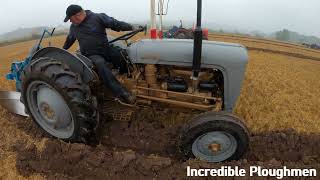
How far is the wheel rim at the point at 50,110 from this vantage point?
496 cm

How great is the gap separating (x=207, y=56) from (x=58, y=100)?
6.47 ft

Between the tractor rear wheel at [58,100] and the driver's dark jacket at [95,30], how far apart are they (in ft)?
1.56

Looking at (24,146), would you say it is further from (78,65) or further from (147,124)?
(147,124)

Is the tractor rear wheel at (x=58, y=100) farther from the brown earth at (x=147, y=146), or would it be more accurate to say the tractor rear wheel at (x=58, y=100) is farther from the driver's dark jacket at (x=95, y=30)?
the driver's dark jacket at (x=95, y=30)

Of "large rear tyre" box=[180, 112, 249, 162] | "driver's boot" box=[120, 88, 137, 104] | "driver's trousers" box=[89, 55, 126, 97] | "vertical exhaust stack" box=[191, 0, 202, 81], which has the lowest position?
"large rear tyre" box=[180, 112, 249, 162]

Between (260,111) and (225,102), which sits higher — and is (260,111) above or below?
below

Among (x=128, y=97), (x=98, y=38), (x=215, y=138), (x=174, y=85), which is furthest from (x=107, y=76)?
(x=215, y=138)

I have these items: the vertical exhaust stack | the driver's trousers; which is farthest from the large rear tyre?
the driver's trousers

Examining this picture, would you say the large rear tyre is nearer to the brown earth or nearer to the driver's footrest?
the brown earth

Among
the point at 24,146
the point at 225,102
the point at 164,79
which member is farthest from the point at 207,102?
the point at 24,146

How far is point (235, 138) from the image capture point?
4551mm

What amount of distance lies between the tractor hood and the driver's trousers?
0.38m

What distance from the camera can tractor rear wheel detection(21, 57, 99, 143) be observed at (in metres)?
4.66

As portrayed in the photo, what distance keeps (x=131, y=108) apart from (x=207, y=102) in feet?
3.40
